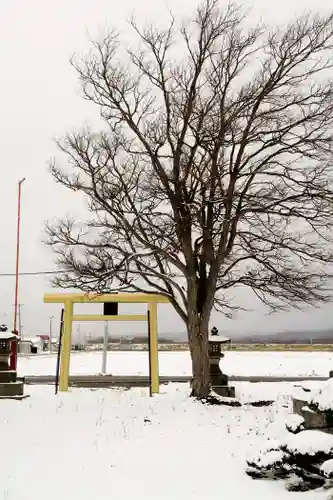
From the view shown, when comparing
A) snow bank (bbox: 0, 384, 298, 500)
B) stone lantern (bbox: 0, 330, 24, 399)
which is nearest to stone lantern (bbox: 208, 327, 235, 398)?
snow bank (bbox: 0, 384, 298, 500)

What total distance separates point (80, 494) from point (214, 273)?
358 inches

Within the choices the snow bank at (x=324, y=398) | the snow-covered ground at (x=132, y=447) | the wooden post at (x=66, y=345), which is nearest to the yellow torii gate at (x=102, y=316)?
the wooden post at (x=66, y=345)

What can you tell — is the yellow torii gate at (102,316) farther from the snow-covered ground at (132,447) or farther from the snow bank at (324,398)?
the snow bank at (324,398)

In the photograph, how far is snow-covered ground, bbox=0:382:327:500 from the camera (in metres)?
6.91

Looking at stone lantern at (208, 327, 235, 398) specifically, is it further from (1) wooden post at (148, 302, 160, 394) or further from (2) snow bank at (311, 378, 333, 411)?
(2) snow bank at (311, 378, 333, 411)

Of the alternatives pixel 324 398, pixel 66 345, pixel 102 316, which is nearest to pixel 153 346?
pixel 102 316

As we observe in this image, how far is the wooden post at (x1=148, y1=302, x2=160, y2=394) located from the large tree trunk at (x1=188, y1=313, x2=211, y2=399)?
1.74 m

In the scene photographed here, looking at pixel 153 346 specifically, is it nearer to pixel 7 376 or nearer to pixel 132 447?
pixel 7 376

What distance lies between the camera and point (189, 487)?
23.3ft

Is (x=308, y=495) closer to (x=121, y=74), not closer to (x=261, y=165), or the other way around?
(x=261, y=165)

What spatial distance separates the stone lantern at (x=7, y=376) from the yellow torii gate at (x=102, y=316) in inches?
62.3

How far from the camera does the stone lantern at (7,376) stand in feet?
50.0

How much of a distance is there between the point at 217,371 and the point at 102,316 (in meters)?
3.98

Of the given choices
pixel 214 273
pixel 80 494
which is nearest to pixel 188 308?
pixel 214 273
